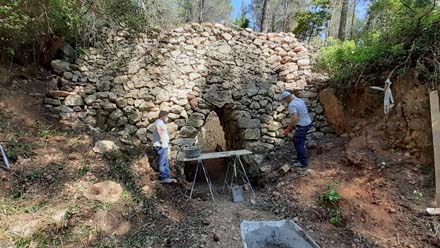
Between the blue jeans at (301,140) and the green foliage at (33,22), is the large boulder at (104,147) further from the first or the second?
the blue jeans at (301,140)

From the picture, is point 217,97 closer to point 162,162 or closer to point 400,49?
point 162,162

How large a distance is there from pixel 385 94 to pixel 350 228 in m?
2.08

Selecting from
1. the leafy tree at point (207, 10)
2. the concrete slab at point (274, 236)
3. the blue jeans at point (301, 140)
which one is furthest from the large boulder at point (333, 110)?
the leafy tree at point (207, 10)

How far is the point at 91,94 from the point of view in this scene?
4.61 meters

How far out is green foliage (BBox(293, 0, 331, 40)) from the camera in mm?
9945

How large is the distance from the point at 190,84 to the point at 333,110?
299 cm

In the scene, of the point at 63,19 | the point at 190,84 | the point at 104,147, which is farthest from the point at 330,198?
the point at 63,19

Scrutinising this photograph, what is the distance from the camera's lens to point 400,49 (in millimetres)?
3584

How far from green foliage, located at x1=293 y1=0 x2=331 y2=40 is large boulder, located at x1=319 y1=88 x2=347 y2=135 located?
20.7 ft

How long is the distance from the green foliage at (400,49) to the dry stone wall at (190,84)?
2.73ft

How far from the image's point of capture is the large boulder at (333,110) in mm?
4719

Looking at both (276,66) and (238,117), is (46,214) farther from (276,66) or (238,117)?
(276,66)

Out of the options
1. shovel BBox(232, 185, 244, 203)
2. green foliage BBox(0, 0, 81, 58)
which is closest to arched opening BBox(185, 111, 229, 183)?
shovel BBox(232, 185, 244, 203)

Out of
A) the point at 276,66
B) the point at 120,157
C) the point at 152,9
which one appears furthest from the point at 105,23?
the point at 276,66
